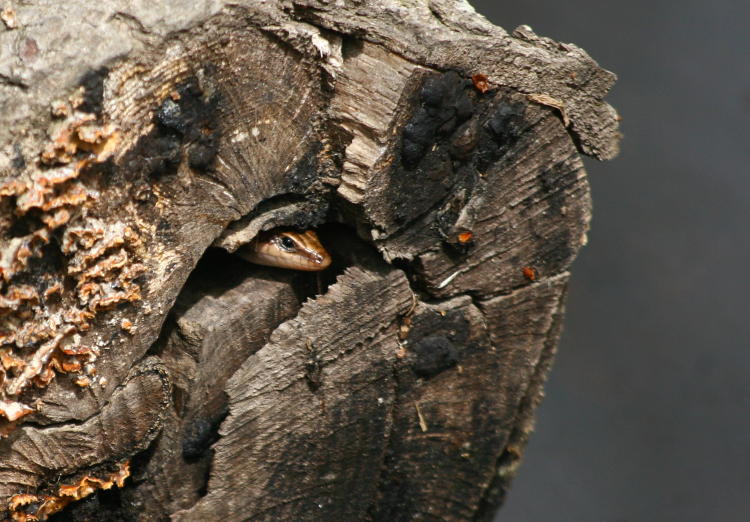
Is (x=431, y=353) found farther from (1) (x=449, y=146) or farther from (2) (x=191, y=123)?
(2) (x=191, y=123)

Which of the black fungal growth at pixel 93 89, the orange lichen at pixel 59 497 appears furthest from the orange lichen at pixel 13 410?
the black fungal growth at pixel 93 89

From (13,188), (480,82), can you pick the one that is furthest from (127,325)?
(480,82)

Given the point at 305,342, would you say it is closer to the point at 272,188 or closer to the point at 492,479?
the point at 272,188

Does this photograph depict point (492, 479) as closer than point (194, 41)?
No

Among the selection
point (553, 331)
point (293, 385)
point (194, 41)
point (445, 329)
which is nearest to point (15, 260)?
point (194, 41)

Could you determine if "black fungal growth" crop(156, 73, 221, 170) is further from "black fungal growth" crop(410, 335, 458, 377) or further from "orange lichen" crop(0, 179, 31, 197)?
"black fungal growth" crop(410, 335, 458, 377)

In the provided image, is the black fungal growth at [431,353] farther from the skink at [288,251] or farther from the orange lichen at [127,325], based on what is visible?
the orange lichen at [127,325]
